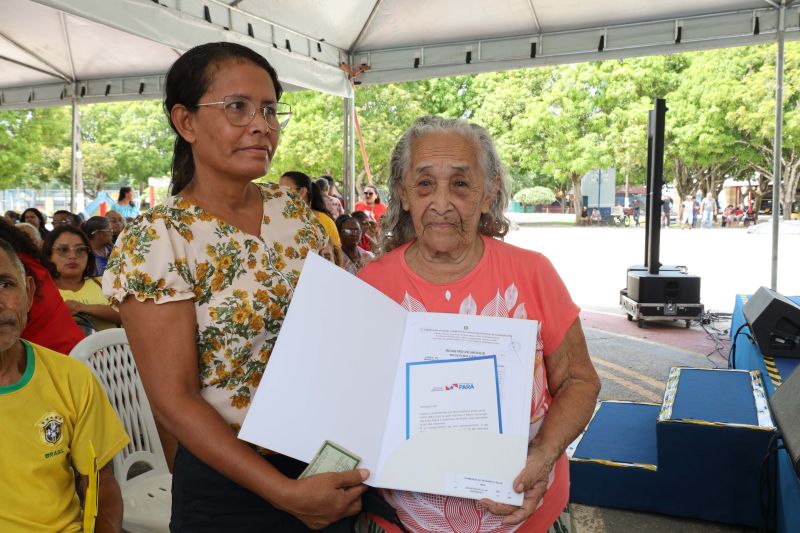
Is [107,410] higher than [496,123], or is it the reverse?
[496,123]

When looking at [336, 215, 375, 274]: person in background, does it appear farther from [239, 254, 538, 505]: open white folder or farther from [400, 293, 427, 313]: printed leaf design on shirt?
[239, 254, 538, 505]: open white folder

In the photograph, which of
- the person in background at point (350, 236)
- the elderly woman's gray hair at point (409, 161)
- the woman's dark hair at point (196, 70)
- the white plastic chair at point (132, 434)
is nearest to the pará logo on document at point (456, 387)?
the elderly woman's gray hair at point (409, 161)

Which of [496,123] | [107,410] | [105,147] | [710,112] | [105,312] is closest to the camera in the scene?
[107,410]

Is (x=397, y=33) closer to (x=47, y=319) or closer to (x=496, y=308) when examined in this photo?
(x=47, y=319)

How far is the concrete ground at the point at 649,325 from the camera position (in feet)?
11.5

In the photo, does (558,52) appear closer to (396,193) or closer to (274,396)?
(396,193)

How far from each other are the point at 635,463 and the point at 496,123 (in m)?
29.0

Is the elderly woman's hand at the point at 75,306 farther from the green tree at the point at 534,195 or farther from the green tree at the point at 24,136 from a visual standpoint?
the green tree at the point at 534,195

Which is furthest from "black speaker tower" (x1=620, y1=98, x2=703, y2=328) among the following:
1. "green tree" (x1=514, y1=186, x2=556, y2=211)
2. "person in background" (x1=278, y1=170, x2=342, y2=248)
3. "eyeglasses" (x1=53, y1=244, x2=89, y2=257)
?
"green tree" (x1=514, y1=186, x2=556, y2=211)

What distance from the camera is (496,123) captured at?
31.1m

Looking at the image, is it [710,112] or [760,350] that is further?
[710,112]

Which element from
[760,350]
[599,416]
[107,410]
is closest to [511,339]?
[107,410]

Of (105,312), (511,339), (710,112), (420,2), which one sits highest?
(710,112)

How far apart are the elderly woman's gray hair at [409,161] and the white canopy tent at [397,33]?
4.63 m
